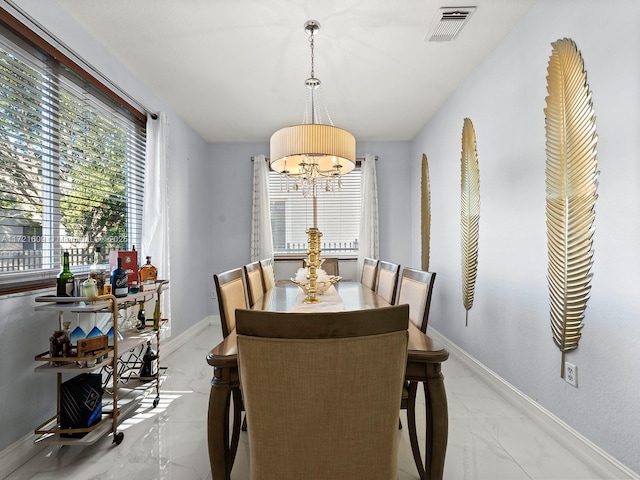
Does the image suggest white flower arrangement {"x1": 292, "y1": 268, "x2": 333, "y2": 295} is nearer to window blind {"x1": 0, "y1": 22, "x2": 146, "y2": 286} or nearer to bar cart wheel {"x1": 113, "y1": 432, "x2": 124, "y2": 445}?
bar cart wheel {"x1": 113, "y1": 432, "x2": 124, "y2": 445}

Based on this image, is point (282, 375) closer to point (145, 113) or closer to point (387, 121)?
point (145, 113)

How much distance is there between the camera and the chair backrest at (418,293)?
5.80 feet

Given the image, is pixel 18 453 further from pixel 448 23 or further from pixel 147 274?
pixel 448 23

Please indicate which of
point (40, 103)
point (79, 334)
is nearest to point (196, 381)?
point (79, 334)

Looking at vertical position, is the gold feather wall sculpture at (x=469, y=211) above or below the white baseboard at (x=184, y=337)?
above

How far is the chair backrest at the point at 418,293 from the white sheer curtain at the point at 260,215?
2.90m

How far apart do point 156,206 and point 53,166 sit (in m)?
1.03

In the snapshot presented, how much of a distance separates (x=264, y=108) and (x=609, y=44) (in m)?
2.87

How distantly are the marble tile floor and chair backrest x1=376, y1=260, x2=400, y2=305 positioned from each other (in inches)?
30.0

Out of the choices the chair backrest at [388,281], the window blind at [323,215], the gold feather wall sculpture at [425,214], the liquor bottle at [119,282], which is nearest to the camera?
the liquor bottle at [119,282]

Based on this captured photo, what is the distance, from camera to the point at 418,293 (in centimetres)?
189

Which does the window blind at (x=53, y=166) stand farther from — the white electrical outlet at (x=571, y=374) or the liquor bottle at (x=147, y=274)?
the white electrical outlet at (x=571, y=374)

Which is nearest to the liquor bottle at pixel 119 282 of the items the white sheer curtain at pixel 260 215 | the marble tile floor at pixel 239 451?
the marble tile floor at pixel 239 451

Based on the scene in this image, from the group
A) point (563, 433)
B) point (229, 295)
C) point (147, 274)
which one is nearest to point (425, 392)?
point (229, 295)
